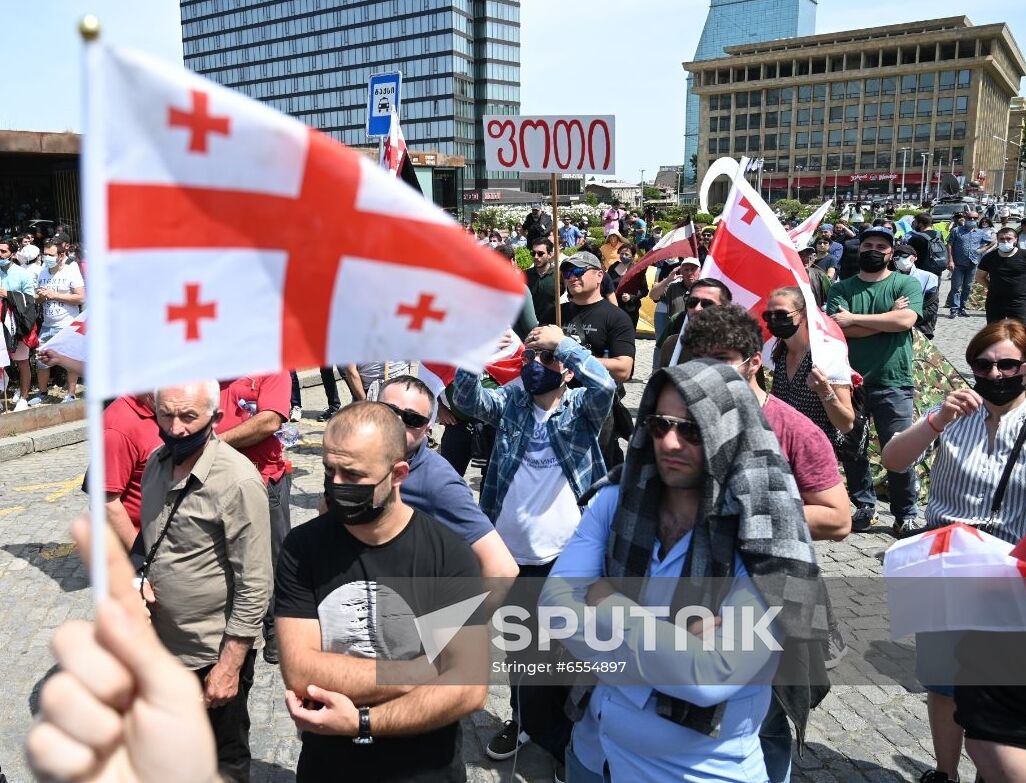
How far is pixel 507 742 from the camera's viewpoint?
12.1 ft

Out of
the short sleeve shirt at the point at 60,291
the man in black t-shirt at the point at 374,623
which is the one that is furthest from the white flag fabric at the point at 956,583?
the short sleeve shirt at the point at 60,291

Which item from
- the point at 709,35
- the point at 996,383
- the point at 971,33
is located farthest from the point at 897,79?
the point at 996,383

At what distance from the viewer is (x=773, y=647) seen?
2.10 meters

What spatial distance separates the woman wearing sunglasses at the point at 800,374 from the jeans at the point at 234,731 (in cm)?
274

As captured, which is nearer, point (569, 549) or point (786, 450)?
point (569, 549)

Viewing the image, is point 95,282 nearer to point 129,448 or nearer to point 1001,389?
point 129,448

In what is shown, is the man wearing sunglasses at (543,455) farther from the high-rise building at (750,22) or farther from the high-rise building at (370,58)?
the high-rise building at (750,22)

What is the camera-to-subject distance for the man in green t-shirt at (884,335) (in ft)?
18.9

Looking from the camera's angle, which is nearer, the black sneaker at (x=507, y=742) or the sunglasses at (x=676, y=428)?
the sunglasses at (x=676, y=428)

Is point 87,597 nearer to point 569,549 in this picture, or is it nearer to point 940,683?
point 569,549

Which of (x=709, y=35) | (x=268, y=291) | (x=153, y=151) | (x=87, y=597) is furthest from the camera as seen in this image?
(x=709, y=35)

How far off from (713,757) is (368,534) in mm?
1084

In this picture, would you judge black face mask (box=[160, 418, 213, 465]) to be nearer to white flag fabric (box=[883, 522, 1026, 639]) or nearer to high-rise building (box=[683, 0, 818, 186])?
white flag fabric (box=[883, 522, 1026, 639])

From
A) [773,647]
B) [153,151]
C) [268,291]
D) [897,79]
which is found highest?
[897,79]
